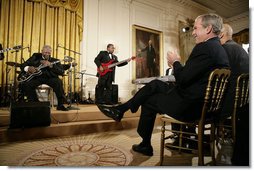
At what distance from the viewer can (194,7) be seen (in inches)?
145

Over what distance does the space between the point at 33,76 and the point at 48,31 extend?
5.06 ft

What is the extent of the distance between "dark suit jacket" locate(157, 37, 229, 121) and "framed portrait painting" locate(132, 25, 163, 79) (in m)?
2.86

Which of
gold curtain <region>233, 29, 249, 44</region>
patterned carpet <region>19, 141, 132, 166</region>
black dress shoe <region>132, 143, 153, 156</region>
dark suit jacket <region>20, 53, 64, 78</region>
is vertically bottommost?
patterned carpet <region>19, 141, 132, 166</region>

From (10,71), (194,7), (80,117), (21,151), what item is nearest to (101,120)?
(80,117)

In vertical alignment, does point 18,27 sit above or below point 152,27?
below

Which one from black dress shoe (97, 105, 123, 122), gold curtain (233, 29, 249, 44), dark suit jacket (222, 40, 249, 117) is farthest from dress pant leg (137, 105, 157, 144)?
gold curtain (233, 29, 249, 44)

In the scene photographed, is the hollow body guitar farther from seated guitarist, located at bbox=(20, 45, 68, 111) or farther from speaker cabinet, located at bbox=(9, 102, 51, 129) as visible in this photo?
speaker cabinet, located at bbox=(9, 102, 51, 129)

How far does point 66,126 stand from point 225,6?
293 cm

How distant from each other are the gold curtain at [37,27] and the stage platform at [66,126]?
44.7 inches

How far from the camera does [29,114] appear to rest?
2070 mm

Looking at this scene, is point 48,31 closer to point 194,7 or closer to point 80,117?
point 80,117

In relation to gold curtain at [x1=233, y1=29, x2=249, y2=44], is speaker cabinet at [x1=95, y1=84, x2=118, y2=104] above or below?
below

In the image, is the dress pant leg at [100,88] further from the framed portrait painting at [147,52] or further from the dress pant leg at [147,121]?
the dress pant leg at [147,121]

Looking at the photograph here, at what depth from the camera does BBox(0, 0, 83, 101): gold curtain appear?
3.59 metres
